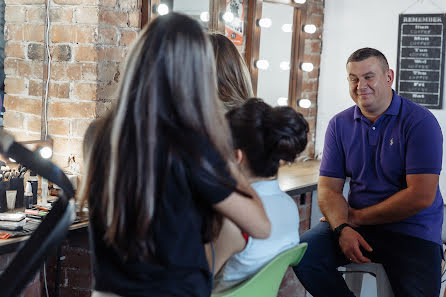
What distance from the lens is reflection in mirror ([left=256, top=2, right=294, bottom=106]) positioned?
4.04 m

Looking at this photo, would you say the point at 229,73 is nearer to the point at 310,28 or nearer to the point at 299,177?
the point at 299,177

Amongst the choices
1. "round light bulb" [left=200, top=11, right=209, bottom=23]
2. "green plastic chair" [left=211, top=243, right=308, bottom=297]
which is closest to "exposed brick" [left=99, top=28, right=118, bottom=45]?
"round light bulb" [left=200, top=11, right=209, bottom=23]

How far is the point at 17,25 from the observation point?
2.82 metres

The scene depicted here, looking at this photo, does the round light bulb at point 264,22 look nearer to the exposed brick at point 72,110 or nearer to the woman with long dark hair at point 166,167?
the exposed brick at point 72,110

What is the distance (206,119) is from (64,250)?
1761mm

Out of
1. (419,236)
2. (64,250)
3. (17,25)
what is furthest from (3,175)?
(419,236)

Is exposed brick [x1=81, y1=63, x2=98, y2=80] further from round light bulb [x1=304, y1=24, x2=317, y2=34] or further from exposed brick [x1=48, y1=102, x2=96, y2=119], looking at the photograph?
round light bulb [x1=304, y1=24, x2=317, y2=34]

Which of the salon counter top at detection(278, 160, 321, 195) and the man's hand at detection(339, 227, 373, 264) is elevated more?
the salon counter top at detection(278, 160, 321, 195)

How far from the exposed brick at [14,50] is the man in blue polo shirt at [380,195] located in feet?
4.89

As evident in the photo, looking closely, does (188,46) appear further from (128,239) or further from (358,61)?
(358,61)

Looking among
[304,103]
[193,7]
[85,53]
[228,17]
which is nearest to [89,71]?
[85,53]

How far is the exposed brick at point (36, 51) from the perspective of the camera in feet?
9.14

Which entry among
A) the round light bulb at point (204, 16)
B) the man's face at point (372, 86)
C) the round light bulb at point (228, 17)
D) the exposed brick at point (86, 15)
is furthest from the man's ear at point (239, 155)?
the round light bulb at point (228, 17)

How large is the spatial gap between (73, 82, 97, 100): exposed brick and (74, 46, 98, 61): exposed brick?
4.3 inches
